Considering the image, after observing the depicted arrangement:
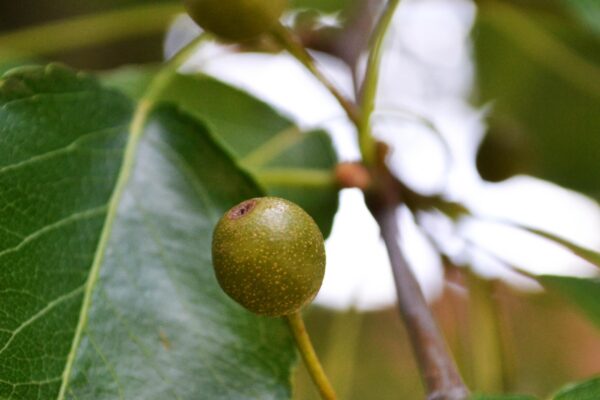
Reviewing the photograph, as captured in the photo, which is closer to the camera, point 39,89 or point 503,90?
point 39,89

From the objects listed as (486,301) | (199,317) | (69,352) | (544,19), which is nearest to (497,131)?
(486,301)

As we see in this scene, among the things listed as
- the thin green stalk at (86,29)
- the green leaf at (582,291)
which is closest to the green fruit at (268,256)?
the green leaf at (582,291)

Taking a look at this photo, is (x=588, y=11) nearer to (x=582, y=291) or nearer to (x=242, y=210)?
(x=582, y=291)

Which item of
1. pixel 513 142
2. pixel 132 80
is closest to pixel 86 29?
pixel 132 80

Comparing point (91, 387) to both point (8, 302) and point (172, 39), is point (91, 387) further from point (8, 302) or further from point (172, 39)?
point (172, 39)

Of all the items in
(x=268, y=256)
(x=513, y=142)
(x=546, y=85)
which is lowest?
(x=546, y=85)

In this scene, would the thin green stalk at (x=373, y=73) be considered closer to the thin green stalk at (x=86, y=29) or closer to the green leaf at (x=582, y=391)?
the green leaf at (x=582, y=391)

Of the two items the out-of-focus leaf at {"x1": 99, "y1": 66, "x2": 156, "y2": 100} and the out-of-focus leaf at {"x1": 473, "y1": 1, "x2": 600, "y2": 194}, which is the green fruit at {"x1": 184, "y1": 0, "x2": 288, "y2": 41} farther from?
the out-of-focus leaf at {"x1": 473, "y1": 1, "x2": 600, "y2": 194}
